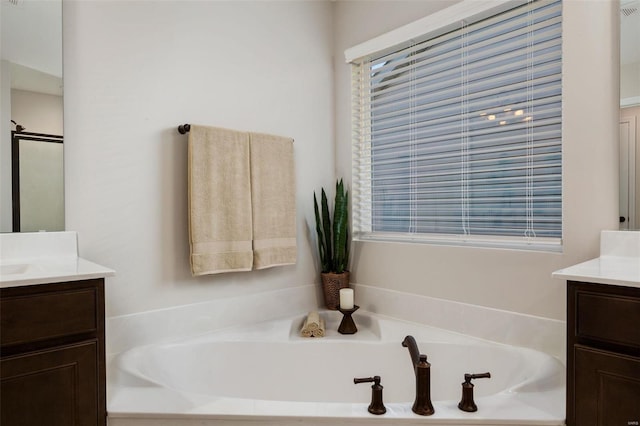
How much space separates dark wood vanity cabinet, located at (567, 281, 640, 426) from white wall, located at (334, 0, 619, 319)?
22.2 inches

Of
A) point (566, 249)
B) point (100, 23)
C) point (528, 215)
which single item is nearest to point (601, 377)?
point (566, 249)

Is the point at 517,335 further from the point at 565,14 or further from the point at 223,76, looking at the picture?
the point at 223,76

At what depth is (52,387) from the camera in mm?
1294

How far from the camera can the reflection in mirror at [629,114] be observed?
161cm

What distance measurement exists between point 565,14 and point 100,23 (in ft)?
6.57

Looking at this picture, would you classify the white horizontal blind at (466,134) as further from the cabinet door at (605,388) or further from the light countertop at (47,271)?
Answer: the light countertop at (47,271)

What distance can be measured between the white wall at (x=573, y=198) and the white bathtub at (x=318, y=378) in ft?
0.78

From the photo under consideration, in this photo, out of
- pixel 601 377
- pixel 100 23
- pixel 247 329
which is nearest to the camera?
pixel 601 377

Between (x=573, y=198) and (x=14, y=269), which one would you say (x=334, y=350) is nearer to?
(x=573, y=198)

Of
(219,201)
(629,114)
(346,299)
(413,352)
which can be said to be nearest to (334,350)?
(346,299)

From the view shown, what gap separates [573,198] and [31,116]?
7.36 feet

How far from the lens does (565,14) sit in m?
1.77

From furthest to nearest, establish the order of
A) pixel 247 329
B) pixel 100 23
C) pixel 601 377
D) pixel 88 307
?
pixel 247 329 → pixel 100 23 → pixel 88 307 → pixel 601 377

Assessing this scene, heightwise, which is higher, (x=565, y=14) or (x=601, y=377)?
(x=565, y=14)
